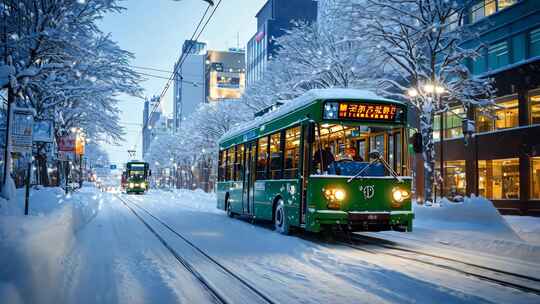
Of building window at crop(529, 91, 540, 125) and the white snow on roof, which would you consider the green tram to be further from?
building window at crop(529, 91, 540, 125)

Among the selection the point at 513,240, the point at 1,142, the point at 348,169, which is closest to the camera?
the point at 348,169

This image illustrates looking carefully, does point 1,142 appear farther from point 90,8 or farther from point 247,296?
point 247,296

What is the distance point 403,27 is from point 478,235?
36.6 feet

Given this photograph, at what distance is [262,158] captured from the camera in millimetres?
15773

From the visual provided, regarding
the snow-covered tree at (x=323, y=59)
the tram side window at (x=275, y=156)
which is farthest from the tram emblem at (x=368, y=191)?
the snow-covered tree at (x=323, y=59)

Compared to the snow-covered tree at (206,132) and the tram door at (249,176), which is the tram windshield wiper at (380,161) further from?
the snow-covered tree at (206,132)

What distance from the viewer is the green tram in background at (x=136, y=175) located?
57906 millimetres

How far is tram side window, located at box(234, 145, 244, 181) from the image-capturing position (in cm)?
1823

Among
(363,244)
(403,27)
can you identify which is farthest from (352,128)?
(403,27)

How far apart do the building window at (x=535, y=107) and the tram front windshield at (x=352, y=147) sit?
19106 mm

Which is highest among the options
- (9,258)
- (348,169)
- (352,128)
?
(352,128)

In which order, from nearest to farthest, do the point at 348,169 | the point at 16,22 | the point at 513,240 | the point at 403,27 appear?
the point at 348,169 < the point at 513,240 < the point at 16,22 < the point at 403,27

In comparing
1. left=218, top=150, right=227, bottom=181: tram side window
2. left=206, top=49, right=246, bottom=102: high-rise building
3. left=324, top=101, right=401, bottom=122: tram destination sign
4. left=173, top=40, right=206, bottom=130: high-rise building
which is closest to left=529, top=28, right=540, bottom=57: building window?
left=218, top=150, right=227, bottom=181: tram side window

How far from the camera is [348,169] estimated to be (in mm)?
11688
